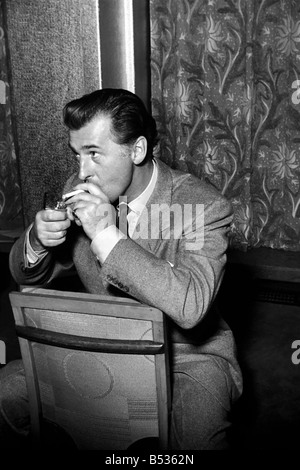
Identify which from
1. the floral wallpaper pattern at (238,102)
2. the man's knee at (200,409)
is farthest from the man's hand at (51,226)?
the floral wallpaper pattern at (238,102)

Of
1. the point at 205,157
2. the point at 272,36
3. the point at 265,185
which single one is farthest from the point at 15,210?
the point at 272,36

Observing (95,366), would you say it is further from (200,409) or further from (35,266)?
(35,266)

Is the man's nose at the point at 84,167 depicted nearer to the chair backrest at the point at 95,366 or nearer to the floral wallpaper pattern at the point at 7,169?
the chair backrest at the point at 95,366

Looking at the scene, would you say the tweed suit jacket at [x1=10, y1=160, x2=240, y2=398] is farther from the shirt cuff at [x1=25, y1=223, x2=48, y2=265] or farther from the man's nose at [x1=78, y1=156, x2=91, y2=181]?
the man's nose at [x1=78, y1=156, x2=91, y2=181]

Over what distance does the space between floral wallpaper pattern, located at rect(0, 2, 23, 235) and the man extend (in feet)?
9.13

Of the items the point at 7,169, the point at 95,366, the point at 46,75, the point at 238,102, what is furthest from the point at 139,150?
the point at 7,169

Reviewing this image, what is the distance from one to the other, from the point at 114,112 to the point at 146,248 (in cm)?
41

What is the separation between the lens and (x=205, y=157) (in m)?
3.72

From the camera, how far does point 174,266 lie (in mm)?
1346

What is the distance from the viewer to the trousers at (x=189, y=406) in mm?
1276

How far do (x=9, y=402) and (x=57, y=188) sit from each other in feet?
3.94

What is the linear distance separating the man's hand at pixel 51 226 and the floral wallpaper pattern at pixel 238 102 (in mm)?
2373

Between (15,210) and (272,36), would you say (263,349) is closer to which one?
(272,36)

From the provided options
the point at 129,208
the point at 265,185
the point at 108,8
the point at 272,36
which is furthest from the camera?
the point at 265,185
